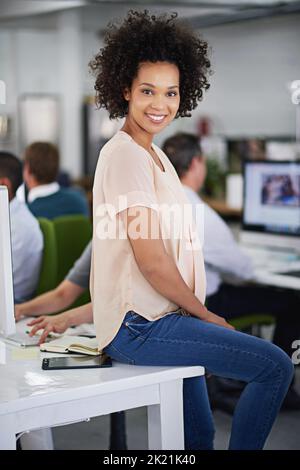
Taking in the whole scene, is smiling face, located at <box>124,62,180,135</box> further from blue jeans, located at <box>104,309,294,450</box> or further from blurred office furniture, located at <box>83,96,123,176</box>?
blurred office furniture, located at <box>83,96,123,176</box>

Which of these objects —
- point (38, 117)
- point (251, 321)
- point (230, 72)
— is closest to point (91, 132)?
point (38, 117)

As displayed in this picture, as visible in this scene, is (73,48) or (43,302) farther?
(73,48)

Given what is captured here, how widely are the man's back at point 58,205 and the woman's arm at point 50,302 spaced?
162cm

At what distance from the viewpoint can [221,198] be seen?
7.45 metres

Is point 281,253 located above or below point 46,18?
below

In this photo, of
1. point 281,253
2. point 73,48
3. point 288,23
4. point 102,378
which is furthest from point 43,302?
point 73,48

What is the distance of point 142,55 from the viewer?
1.99 metres

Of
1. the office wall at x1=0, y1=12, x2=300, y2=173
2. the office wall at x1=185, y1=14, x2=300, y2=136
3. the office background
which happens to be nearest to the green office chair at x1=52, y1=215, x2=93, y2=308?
the office background

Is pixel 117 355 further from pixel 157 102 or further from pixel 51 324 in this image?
pixel 157 102

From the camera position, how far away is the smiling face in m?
1.98

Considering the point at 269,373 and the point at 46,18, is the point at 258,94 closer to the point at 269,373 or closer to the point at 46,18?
the point at 46,18

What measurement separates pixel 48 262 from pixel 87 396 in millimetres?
1572
